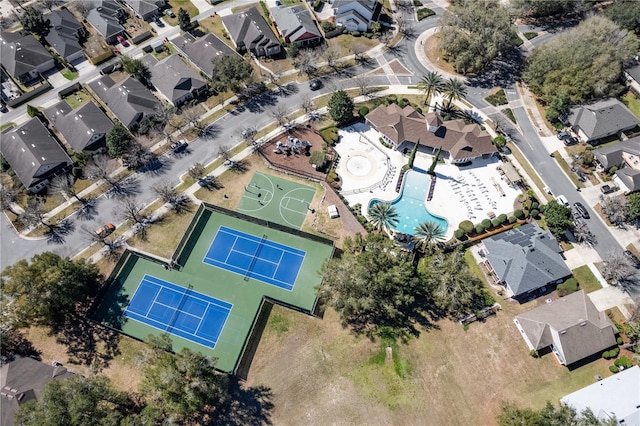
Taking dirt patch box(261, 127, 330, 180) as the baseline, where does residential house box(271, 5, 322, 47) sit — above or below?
above

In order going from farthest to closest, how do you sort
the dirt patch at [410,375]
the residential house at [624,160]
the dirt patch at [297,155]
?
the dirt patch at [297,155], the residential house at [624,160], the dirt patch at [410,375]

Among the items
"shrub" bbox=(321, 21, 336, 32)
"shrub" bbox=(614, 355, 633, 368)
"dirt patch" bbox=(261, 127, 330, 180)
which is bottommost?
"shrub" bbox=(614, 355, 633, 368)

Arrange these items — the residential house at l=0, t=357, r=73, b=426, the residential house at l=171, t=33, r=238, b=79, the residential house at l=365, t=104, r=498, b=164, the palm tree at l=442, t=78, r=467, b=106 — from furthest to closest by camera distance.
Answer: the residential house at l=171, t=33, r=238, b=79 → the palm tree at l=442, t=78, r=467, b=106 → the residential house at l=365, t=104, r=498, b=164 → the residential house at l=0, t=357, r=73, b=426

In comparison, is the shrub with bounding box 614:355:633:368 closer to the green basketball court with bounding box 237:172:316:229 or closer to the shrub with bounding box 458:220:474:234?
the shrub with bounding box 458:220:474:234

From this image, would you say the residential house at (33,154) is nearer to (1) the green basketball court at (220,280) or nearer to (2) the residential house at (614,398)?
(1) the green basketball court at (220,280)

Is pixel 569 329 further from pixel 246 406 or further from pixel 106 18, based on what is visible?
pixel 106 18

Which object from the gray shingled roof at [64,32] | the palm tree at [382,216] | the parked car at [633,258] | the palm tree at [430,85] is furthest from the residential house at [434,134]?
the gray shingled roof at [64,32]

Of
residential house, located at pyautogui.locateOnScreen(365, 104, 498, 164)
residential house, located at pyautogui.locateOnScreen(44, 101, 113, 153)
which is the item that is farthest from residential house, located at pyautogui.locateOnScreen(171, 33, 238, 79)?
residential house, located at pyautogui.locateOnScreen(365, 104, 498, 164)
